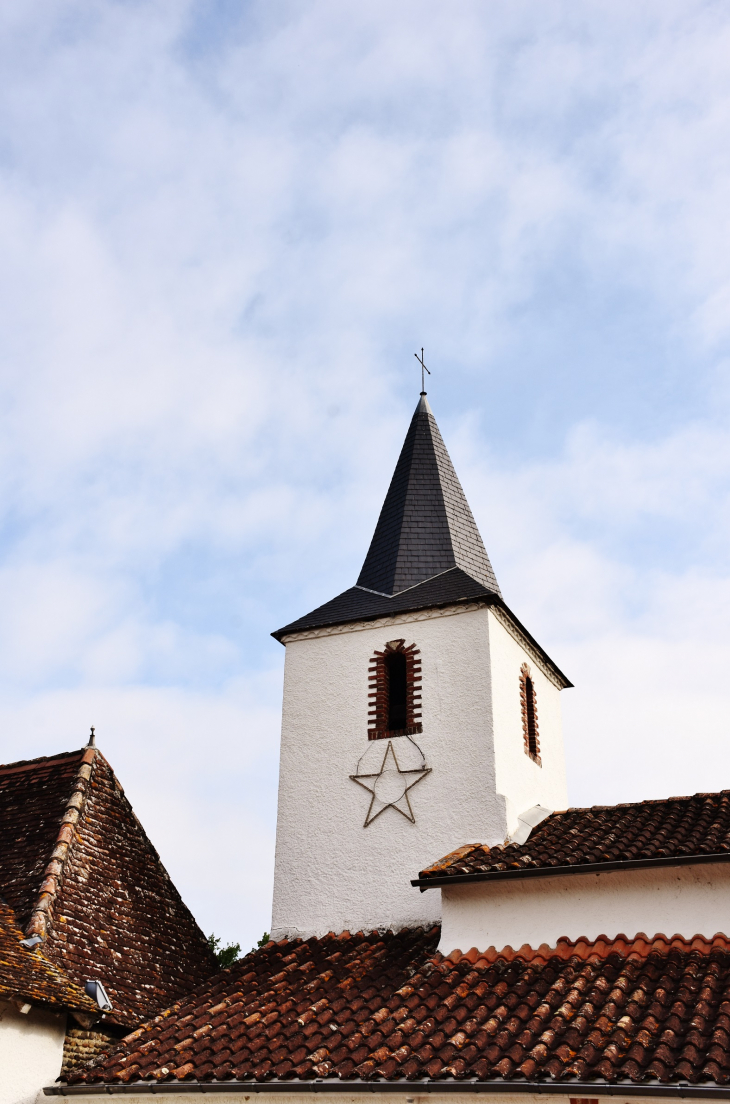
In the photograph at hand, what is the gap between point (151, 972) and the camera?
11.3m

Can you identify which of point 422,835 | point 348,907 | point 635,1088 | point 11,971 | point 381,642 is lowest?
point 635,1088

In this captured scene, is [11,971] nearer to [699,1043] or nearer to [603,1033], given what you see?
[603,1033]

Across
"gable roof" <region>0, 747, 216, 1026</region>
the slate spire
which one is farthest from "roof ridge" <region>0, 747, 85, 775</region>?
the slate spire

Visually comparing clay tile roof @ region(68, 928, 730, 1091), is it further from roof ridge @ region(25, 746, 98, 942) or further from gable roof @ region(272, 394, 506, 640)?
gable roof @ region(272, 394, 506, 640)

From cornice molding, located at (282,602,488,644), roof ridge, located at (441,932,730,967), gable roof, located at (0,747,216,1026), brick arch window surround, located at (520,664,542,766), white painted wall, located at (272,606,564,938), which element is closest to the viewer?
roof ridge, located at (441,932,730,967)

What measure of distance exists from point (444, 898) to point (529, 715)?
4.21 m

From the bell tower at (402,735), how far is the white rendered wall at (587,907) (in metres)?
1.32

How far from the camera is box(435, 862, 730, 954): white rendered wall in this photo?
28.7 feet

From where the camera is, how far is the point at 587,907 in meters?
9.20

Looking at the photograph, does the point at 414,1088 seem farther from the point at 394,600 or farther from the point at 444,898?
the point at 394,600

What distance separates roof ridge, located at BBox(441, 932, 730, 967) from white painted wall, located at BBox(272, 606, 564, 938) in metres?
1.60

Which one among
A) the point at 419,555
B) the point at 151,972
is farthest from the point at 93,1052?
the point at 419,555

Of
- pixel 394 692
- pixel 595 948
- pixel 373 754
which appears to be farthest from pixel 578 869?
pixel 394 692

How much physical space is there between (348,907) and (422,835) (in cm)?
123
